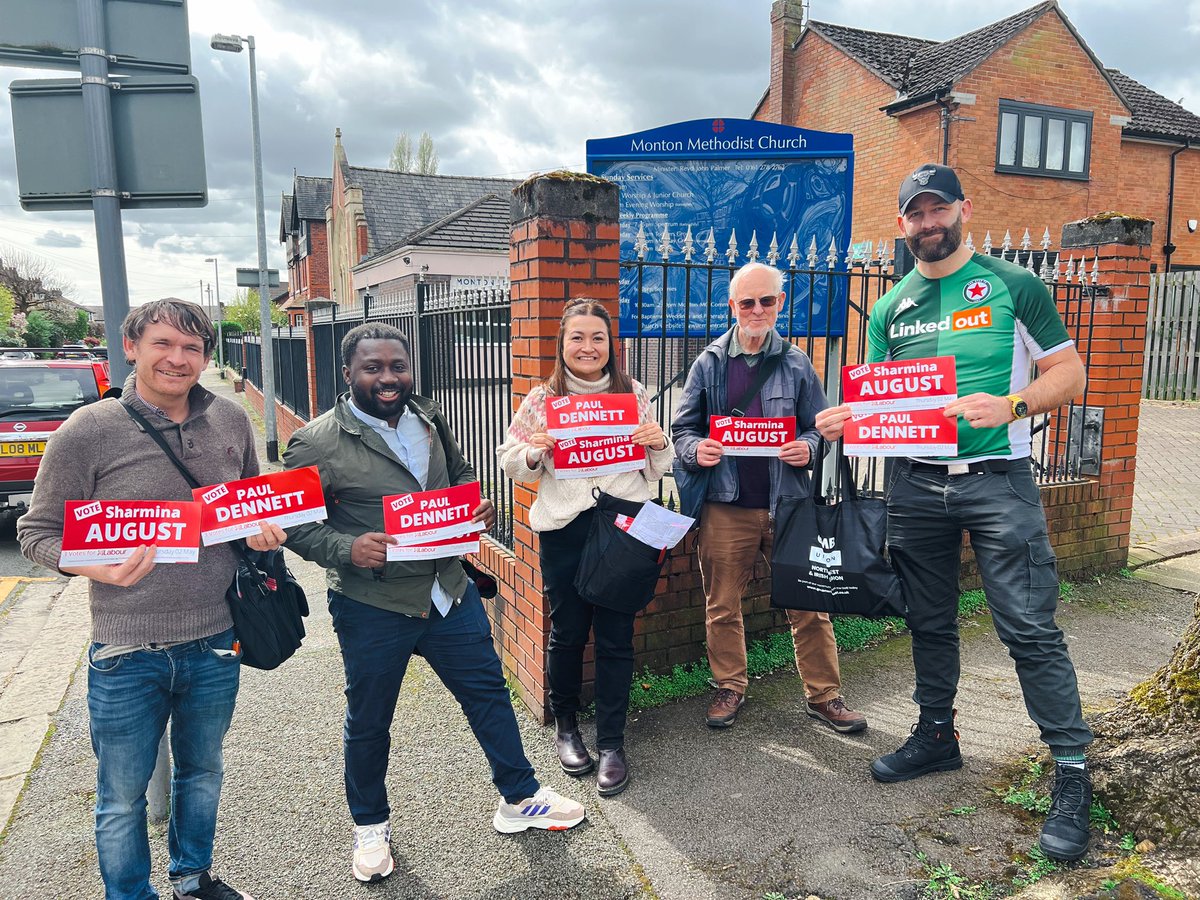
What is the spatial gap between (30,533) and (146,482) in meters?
0.30

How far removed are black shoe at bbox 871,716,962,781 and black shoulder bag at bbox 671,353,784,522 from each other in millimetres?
1258

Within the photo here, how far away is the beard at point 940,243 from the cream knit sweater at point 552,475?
1206mm

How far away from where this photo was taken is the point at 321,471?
8.43ft

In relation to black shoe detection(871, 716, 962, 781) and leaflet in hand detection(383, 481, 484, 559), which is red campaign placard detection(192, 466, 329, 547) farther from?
black shoe detection(871, 716, 962, 781)

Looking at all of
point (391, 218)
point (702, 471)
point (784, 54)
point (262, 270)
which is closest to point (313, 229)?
point (391, 218)

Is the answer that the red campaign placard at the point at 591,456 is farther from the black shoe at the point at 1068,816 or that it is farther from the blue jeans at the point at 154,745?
the black shoe at the point at 1068,816

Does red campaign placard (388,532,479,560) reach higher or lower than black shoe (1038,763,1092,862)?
higher

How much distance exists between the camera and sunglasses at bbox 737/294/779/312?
3.25 meters

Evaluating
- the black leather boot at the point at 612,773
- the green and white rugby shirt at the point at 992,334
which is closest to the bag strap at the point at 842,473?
the green and white rugby shirt at the point at 992,334

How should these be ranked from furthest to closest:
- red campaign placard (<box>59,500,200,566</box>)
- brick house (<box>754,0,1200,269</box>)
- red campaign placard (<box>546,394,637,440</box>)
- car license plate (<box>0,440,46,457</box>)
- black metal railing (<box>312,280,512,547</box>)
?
brick house (<box>754,0,1200,269</box>) < car license plate (<box>0,440,46,457</box>) < black metal railing (<box>312,280,512,547</box>) < red campaign placard (<box>546,394,637,440</box>) < red campaign placard (<box>59,500,200,566</box>)

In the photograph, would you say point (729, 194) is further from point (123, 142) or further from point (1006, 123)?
point (1006, 123)

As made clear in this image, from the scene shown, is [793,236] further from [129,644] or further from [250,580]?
[129,644]

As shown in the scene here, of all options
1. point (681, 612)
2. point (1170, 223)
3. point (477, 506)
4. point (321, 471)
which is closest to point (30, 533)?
point (321, 471)

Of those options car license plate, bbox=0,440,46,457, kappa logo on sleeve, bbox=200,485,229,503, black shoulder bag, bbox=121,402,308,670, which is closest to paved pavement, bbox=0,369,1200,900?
black shoulder bag, bbox=121,402,308,670
